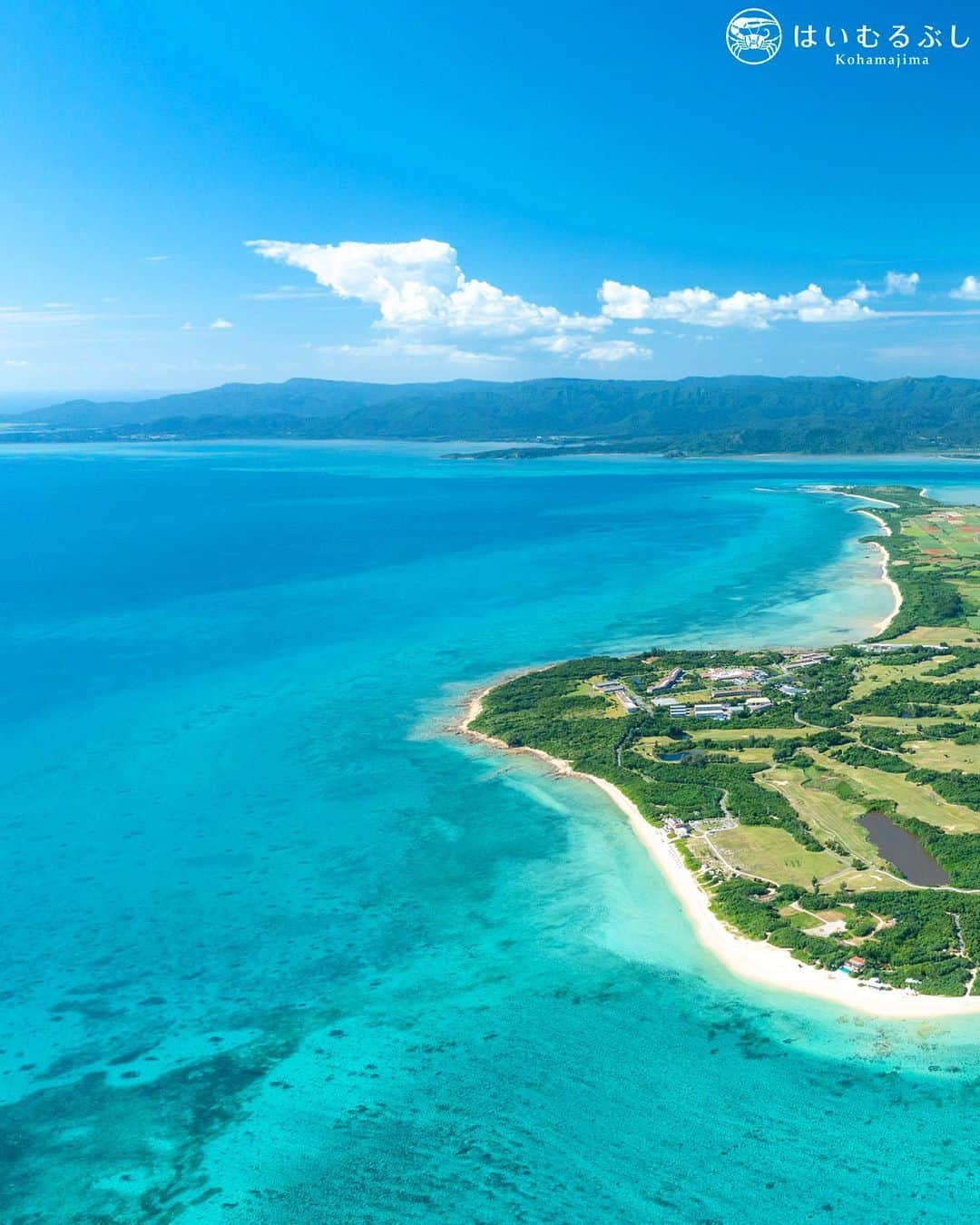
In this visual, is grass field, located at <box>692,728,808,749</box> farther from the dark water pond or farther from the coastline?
the coastline

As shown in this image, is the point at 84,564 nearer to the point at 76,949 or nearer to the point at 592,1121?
the point at 76,949

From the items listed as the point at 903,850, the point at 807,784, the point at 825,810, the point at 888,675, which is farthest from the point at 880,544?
the point at 903,850

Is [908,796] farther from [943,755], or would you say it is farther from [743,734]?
[743,734]

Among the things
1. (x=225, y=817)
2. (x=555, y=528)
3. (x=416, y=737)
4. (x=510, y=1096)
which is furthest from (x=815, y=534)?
(x=510, y=1096)

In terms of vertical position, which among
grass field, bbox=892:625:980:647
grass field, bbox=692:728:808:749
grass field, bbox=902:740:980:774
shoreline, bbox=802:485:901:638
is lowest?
grass field, bbox=692:728:808:749

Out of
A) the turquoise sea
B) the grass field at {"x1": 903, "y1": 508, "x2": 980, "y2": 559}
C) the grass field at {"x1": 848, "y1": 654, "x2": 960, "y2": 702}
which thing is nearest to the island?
the grass field at {"x1": 848, "y1": 654, "x2": 960, "y2": 702}

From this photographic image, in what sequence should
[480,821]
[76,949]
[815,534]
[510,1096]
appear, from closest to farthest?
1. [510,1096]
2. [76,949]
3. [480,821]
4. [815,534]
